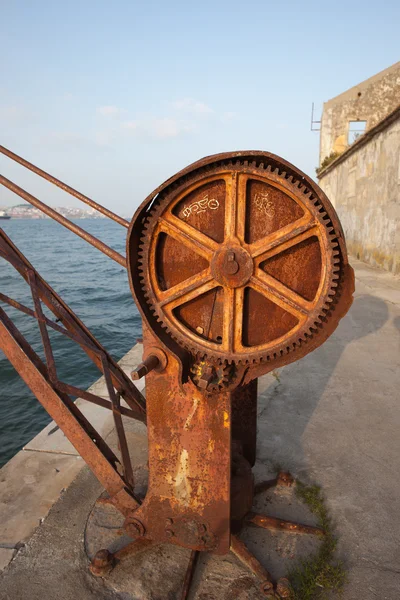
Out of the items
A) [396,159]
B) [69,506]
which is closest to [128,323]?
[396,159]

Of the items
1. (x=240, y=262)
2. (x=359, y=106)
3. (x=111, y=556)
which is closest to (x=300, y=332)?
(x=240, y=262)

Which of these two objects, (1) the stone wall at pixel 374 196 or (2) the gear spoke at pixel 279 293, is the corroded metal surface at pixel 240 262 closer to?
(2) the gear spoke at pixel 279 293

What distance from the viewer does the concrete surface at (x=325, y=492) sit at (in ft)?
10.5

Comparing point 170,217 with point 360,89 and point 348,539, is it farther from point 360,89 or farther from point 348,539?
point 360,89

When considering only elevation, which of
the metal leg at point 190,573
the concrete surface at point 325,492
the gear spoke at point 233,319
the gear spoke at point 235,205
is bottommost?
the concrete surface at point 325,492

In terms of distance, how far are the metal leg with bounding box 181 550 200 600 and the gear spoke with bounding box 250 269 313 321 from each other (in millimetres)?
→ 2209

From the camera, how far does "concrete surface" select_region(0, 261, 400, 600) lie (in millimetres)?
3209

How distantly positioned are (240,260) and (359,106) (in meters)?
28.8

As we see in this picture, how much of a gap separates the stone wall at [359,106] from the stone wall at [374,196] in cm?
566

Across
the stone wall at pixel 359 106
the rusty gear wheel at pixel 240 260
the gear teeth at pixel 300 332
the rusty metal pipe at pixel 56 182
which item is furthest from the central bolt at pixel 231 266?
the stone wall at pixel 359 106

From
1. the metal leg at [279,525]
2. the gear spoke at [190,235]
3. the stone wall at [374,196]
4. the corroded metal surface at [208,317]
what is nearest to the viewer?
the corroded metal surface at [208,317]

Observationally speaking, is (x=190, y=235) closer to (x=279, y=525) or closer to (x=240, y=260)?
(x=240, y=260)

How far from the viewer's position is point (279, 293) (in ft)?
8.73

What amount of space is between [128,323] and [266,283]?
58.6 feet
